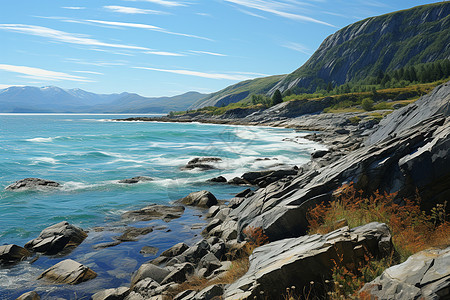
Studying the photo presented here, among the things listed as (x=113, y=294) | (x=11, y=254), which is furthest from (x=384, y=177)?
(x=11, y=254)

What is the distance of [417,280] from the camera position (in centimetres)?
555

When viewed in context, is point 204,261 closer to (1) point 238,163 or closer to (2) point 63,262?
(2) point 63,262

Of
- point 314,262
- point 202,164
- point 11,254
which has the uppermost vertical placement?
point 314,262

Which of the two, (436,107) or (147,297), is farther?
(436,107)

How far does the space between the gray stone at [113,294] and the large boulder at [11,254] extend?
5.52 meters

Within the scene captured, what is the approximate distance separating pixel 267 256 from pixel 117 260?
801 centimetres

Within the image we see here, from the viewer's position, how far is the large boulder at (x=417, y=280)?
5.21 meters

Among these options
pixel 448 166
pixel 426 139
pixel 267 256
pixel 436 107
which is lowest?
pixel 267 256

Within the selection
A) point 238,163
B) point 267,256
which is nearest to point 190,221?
point 267,256

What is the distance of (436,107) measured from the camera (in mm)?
20078

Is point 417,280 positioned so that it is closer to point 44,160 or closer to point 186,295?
point 186,295

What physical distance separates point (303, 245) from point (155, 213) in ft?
46.2

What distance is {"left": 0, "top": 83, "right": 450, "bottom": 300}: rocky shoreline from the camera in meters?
6.25

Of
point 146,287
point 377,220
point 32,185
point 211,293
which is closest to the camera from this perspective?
point 211,293
